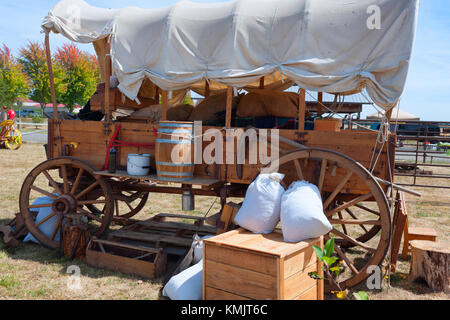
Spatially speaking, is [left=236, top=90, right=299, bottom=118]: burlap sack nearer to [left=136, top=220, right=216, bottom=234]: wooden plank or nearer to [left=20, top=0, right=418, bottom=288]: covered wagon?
[left=20, top=0, right=418, bottom=288]: covered wagon

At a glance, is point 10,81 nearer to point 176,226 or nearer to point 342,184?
point 176,226

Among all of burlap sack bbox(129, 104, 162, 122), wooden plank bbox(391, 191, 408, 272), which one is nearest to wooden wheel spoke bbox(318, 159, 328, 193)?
wooden plank bbox(391, 191, 408, 272)

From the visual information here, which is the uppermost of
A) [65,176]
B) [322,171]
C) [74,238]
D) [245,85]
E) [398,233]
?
[245,85]

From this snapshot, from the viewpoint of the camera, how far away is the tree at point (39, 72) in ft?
85.3

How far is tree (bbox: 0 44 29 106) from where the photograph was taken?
2378cm

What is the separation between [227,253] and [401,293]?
192 cm

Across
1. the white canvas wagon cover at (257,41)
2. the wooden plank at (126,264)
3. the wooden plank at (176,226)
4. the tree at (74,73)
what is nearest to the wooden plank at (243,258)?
the wooden plank at (126,264)

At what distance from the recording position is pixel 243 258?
303 cm

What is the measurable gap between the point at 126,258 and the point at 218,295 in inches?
54.6

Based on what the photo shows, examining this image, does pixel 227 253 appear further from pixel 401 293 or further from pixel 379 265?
pixel 401 293

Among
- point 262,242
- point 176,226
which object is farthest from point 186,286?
point 176,226

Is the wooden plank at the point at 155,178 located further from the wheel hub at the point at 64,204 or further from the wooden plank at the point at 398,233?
the wooden plank at the point at 398,233

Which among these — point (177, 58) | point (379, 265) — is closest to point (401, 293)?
point (379, 265)

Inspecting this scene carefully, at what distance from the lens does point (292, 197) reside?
133 inches
